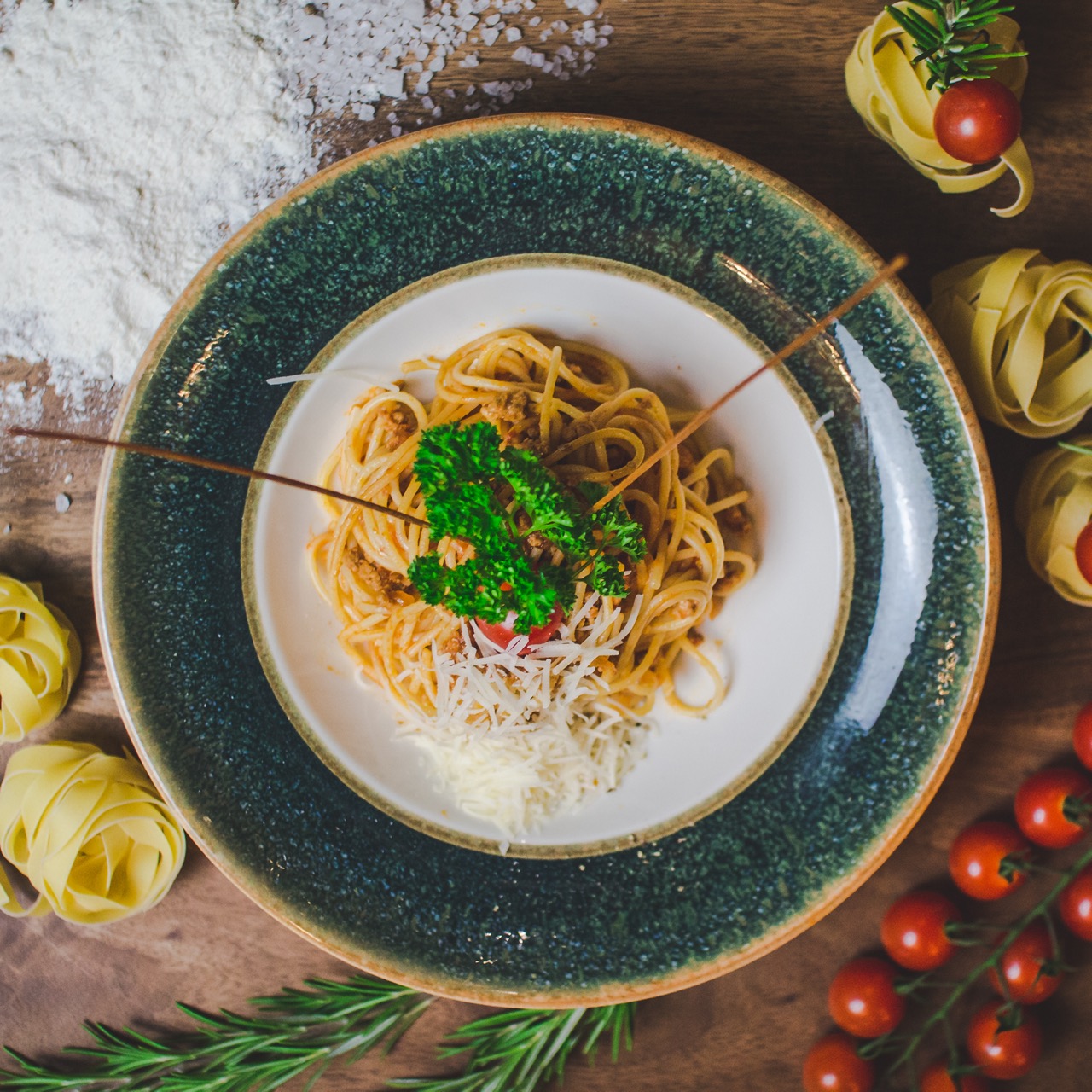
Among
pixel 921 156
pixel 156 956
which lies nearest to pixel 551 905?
pixel 156 956

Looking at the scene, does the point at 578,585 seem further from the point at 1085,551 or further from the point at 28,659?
the point at 28,659

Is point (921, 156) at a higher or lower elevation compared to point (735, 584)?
higher

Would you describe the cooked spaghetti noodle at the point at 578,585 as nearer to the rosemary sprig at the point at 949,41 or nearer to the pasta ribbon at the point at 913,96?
the pasta ribbon at the point at 913,96

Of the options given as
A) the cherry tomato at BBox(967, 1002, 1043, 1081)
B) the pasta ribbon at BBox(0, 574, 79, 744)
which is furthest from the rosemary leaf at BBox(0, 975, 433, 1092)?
the cherry tomato at BBox(967, 1002, 1043, 1081)

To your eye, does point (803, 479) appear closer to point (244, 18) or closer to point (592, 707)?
point (592, 707)

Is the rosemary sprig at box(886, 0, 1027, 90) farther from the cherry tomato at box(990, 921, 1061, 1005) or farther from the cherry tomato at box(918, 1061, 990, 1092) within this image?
the cherry tomato at box(918, 1061, 990, 1092)

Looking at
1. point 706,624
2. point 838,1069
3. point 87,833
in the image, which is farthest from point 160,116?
point 838,1069
